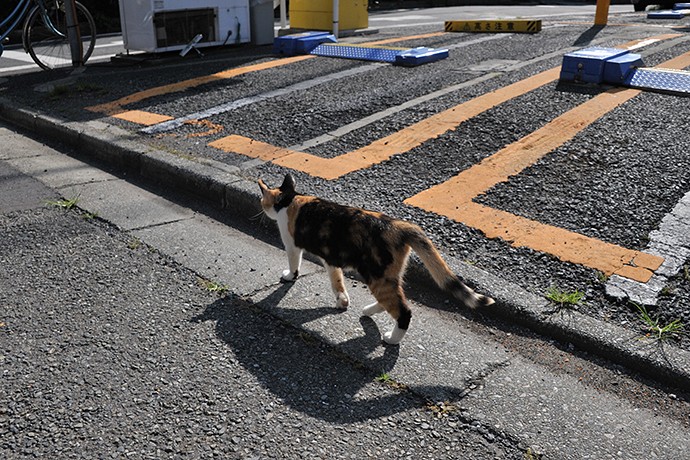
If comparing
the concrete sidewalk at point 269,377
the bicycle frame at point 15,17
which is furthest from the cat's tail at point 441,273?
the bicycle frame at point 15,17

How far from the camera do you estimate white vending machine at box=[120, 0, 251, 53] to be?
9.60 m

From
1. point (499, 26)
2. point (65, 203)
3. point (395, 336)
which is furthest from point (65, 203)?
point (499, 26)

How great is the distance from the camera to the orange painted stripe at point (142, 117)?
21.7 feet

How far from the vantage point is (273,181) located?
4.96 metres

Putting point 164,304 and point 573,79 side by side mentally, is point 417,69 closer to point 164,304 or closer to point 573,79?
point 573,79

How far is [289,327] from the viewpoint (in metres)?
3.31

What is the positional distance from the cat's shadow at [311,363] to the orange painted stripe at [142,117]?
3674 millimetres

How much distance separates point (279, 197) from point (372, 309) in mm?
884

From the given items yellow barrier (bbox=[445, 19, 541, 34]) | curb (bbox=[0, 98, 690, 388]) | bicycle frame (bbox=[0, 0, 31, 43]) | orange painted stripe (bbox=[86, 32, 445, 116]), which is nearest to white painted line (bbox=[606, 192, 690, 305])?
curb (bbox=[0, 98, 690, 388])

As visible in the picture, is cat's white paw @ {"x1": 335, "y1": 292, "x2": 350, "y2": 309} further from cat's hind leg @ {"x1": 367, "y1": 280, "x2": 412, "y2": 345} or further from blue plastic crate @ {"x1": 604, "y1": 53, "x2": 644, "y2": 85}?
blue plastic crate @ {"x1": 604, "y1": 53, "x2": 644, "y2": 85}

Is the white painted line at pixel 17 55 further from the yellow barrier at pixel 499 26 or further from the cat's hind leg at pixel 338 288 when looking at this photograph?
the cat's hind leg at pixel 338 288

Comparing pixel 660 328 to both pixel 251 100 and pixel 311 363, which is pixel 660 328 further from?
pixel 251 100

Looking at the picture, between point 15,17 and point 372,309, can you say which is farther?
point 15,17

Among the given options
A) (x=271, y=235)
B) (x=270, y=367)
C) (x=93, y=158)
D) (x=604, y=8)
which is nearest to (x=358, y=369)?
(x=270, y=367)
